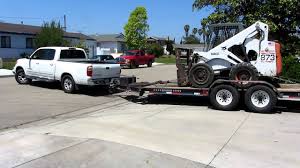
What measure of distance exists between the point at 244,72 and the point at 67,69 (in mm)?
7164

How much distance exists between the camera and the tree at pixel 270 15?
19.9m

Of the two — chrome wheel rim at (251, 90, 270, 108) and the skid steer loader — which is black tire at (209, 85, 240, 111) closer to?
chrome wheel rim at (251, 90, 270, 108)

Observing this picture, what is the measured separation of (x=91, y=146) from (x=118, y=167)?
1.40m

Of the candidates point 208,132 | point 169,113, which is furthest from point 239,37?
point 208,132

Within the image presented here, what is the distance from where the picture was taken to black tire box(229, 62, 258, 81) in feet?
44.5

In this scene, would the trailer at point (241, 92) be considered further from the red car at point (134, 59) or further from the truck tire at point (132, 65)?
Result: the truck tire at point (132, 65)

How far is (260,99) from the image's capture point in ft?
42.0

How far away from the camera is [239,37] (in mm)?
14109

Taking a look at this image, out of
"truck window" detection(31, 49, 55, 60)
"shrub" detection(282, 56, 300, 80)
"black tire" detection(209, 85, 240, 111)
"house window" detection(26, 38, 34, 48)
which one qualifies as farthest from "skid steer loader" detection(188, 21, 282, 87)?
"house window" detection(26, 38, 34, 48)

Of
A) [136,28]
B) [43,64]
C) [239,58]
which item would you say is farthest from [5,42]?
[239,58]

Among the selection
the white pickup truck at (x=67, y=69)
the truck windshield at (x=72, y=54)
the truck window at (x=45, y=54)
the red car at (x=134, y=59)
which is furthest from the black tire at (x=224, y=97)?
the red car at (x=134, y=59)

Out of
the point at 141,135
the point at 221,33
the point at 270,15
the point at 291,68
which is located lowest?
the point at 141,135

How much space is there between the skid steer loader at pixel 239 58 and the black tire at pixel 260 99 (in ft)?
2.79

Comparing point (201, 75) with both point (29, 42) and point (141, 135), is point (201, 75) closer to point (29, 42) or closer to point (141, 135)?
point (141, 135)
